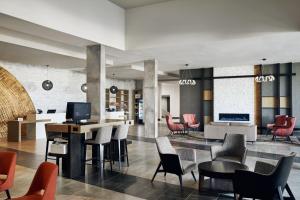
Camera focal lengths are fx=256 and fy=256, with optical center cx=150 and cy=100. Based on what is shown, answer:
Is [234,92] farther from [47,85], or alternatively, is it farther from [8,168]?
[8,168]

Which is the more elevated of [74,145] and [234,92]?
[234,92]

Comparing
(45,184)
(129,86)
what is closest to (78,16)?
(45,184)

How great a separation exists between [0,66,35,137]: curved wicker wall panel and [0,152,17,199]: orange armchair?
8.26 m

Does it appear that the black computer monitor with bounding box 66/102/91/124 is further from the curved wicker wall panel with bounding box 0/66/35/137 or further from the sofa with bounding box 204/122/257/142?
the curved wicker wall panel with bounding box 0/66/35/137

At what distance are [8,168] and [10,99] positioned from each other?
8.54 m

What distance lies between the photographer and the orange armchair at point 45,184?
7.85 feet

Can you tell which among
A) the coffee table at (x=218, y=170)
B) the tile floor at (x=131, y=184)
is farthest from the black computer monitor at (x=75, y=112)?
the coffee table at (x=218, y=170)

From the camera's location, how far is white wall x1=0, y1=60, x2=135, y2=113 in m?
11.3

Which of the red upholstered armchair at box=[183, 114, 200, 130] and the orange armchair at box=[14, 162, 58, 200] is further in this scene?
the red upholstered armchair at box=[183, 114, 200, 130]

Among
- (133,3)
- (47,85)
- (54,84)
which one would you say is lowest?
(47,85)

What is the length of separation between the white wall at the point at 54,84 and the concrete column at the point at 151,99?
17.3 ft

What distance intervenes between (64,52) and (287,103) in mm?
9715

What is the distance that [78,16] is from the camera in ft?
21.2

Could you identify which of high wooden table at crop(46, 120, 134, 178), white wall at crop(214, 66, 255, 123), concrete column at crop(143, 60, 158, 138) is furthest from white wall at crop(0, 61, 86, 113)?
white wall at crop(214, 66, 255, 123)
